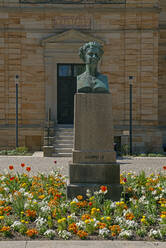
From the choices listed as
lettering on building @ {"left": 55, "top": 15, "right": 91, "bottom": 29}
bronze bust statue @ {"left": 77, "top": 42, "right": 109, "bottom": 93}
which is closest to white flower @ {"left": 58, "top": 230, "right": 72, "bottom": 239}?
bronze bust statue @ {"left": 77, "top": 42, "right": 109, "bottom": 93}

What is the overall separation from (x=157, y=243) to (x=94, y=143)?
2.68m

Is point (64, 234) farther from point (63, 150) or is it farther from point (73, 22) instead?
point (73, 22)

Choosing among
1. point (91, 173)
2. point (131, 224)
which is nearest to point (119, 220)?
point (131, 224)

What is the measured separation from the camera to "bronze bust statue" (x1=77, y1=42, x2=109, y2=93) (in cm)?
754

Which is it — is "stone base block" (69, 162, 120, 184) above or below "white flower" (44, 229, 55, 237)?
above

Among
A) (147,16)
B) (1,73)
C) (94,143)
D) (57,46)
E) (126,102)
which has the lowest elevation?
(94,143)

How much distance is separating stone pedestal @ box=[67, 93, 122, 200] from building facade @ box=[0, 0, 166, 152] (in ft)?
38.8

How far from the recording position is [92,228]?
5527 millimetres

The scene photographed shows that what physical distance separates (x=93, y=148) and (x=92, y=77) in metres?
1.54

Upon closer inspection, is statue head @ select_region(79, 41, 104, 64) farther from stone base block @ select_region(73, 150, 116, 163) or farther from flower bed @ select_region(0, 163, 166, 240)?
flower bed @ select_region(0, 163, 166, 240)

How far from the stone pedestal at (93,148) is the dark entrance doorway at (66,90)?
1266 cm

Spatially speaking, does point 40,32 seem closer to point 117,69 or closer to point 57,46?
point 57,46

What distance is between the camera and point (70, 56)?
19.3 m

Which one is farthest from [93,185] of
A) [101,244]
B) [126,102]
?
[126,102]
